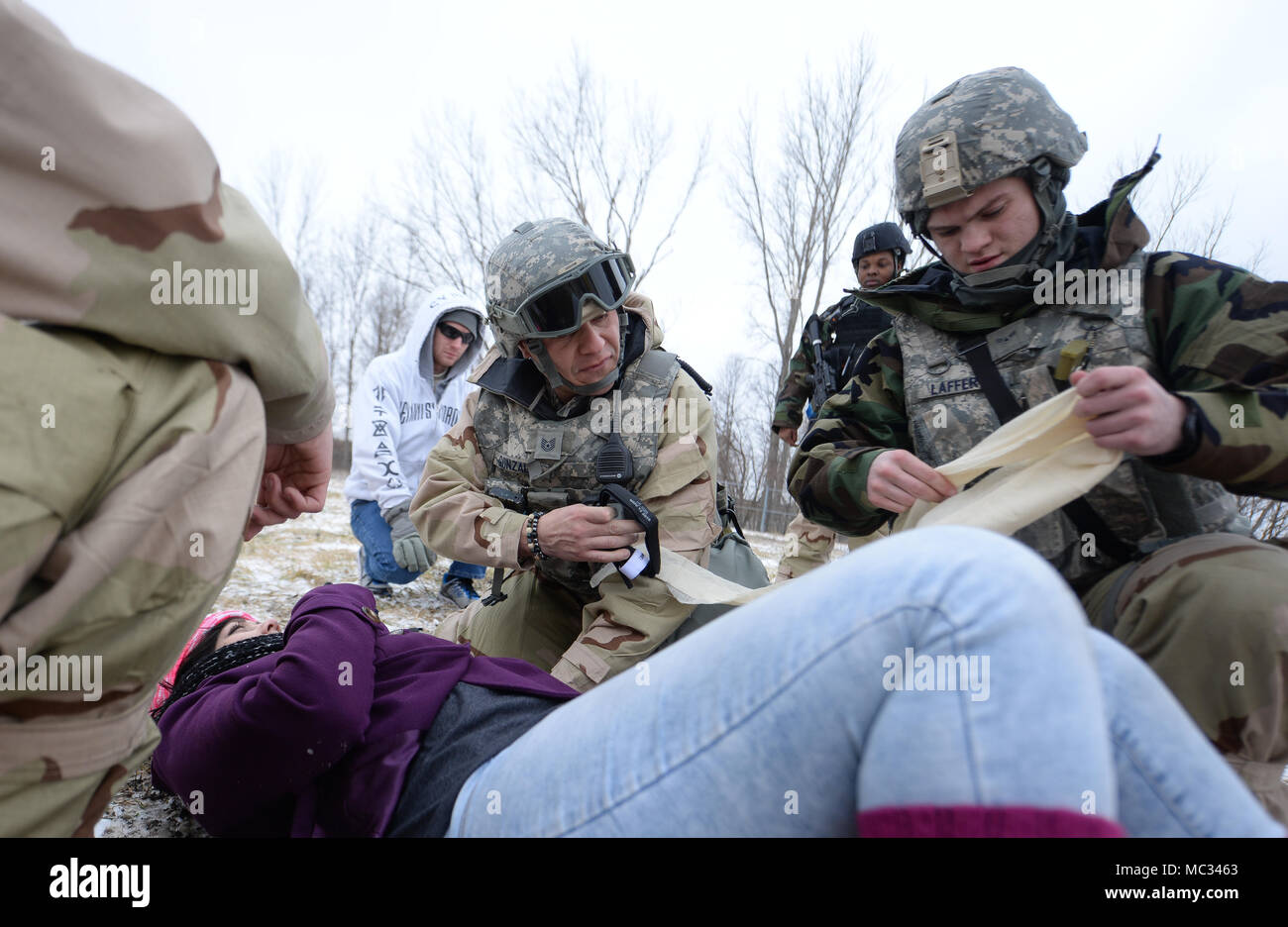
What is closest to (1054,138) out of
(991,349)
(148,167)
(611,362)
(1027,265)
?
(1027,265)

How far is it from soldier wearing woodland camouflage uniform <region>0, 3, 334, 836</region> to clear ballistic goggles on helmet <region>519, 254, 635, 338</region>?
1.59 m

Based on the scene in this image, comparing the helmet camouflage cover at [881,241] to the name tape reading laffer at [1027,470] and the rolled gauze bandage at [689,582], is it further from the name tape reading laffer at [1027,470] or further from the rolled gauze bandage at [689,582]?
the name tape reading laffer at [1027,470]

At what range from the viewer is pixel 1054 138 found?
206 centimetres

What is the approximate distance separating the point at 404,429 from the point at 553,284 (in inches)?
116

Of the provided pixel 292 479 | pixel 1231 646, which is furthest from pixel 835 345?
pixel 292 479

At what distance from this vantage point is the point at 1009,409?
201 centimetres

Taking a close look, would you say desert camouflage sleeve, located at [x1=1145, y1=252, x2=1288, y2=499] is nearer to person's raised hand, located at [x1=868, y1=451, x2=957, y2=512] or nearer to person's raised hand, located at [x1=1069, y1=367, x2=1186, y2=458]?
person's raised hand, located at [x1=1069, y1=367, x2=1186, y2=458]

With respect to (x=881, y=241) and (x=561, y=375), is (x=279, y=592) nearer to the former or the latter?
(x=561, y=375)

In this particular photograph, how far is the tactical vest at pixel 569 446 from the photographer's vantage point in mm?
2736

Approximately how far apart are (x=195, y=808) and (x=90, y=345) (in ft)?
3.33

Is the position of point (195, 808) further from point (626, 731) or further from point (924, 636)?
point (924, 636)

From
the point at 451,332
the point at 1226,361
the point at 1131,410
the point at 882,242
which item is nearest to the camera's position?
the point at 1131,410

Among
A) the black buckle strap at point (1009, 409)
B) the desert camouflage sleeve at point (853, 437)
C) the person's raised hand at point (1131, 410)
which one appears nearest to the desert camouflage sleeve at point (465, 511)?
the desert camouflage sleeve at point (853, 437)

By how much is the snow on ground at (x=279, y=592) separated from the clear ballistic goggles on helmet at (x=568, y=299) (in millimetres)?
1302
